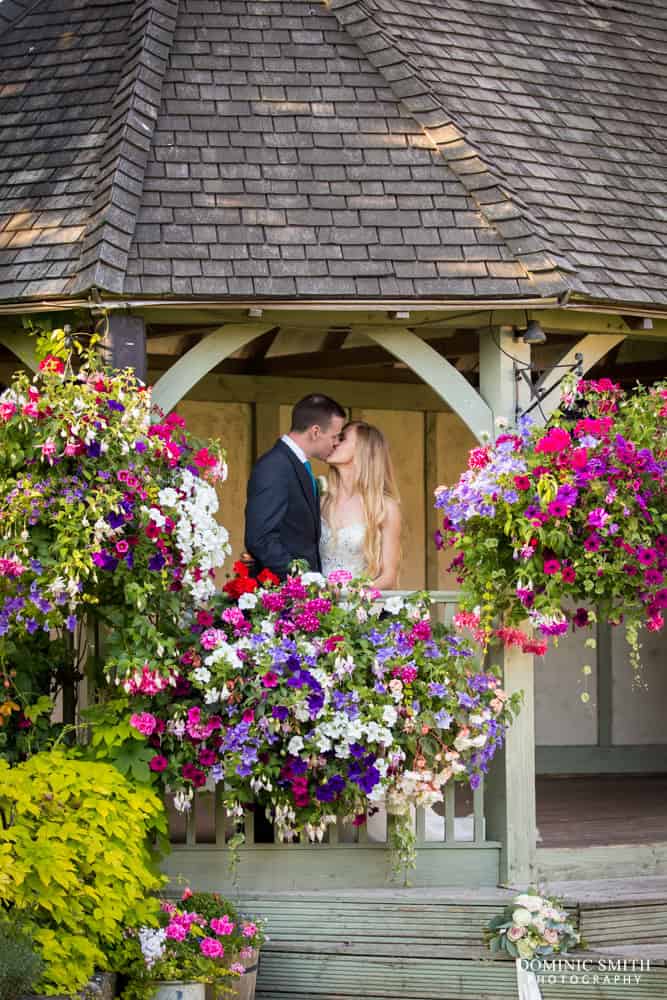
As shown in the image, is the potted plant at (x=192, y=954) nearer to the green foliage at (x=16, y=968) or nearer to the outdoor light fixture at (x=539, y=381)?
the green foliage at (x=16, y=968)

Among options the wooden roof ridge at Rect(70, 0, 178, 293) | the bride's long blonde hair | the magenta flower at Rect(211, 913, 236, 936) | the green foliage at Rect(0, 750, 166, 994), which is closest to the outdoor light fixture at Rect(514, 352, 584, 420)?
the bride's long blonde hair

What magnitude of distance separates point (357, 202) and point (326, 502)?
151cm

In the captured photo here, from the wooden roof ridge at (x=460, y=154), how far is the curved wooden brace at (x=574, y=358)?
46 cm

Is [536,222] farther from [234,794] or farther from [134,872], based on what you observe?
[134,872]

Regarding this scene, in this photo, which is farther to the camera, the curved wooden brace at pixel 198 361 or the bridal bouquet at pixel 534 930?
the curved wooden brace at pixel 198 361

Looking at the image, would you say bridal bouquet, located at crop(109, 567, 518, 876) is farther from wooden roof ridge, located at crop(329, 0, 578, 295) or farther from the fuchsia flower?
wooden roof ridge, located at crop(329, 0, 578, 295)

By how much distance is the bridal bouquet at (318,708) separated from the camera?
7031 mm

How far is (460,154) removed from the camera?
27.0 feet

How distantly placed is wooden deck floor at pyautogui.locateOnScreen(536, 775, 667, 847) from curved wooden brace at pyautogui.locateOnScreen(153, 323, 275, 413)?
286 centimetres

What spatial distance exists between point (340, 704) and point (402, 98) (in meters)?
3.33

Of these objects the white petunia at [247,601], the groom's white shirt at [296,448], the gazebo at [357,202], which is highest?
the gazebo at [357,202]

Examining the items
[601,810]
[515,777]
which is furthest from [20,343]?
[601,810]

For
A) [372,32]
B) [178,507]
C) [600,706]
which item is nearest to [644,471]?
[178,507]

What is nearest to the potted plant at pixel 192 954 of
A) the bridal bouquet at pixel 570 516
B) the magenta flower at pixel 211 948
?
the magenta flower at pixel 211 948
